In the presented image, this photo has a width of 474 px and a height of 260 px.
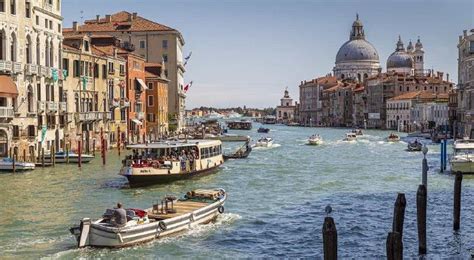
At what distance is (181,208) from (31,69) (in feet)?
57.7

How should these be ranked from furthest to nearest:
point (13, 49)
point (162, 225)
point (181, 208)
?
point (13, 49), point (181, 208), point (162, 225)

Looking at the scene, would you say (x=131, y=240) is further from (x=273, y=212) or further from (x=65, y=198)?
(x=65, y=198)

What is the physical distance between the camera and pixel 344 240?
16.6m

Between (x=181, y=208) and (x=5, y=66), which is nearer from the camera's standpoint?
(x=181, y=208)

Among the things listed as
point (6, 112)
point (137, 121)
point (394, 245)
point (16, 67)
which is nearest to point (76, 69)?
point (16, 67)

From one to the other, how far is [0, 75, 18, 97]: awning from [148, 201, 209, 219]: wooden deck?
1451 centimetres

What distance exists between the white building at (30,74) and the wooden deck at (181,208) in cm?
1470

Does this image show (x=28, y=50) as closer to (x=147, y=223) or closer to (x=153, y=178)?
(x=153, y=178)

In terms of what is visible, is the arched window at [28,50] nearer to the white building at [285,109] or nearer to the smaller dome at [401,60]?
the smaller dome at [401,60]

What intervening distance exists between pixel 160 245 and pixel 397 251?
592 centimetres

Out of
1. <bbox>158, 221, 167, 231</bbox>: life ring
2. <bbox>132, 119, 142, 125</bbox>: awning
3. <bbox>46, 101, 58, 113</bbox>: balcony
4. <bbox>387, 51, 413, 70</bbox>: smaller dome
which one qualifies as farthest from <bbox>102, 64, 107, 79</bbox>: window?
<bbox>387, 51, 413, 70</bbox>: smaller dome

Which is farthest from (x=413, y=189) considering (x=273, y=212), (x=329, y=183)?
(x=273, y=212)

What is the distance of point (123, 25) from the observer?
62750 mm

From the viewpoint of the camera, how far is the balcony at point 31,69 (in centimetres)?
3247
